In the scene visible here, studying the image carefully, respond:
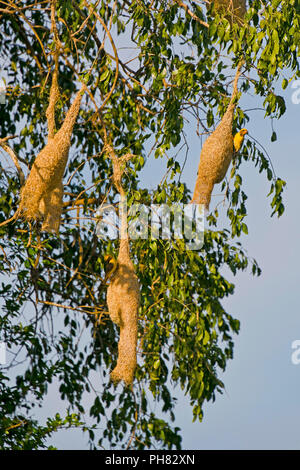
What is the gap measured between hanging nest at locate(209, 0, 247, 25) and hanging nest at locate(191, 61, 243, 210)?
0.36 meters

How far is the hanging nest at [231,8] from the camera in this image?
5242 millimetres

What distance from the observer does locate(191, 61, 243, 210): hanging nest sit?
16.6 ft

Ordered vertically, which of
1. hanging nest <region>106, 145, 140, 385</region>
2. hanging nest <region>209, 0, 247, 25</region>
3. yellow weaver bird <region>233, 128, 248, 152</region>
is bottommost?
hanging nest <region>106, 145, 140, 385</region>

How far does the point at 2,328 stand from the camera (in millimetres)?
5996

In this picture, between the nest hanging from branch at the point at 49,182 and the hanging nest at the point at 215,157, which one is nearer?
the nest hanging from branch at the point at 49,182

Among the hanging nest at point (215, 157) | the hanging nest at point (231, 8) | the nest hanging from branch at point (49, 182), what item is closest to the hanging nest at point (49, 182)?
the nest hanging from branch at point (49, 182)

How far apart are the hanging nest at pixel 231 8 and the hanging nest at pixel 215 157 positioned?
36 cm

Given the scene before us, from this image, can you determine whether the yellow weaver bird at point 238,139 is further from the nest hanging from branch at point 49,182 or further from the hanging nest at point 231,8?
the nest hanging from branch at point 49,182

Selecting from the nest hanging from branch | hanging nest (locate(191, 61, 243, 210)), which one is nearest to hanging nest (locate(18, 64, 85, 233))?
the nest hanging from branch

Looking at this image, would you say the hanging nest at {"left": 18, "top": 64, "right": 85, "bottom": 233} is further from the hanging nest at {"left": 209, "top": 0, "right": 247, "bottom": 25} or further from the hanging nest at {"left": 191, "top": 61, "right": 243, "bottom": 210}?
the hanging nest at {"left": 209, "top": 0, "right": 247, "bottom": 25}

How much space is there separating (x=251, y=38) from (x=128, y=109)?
155cm

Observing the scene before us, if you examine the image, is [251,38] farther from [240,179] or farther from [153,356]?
[153,356]

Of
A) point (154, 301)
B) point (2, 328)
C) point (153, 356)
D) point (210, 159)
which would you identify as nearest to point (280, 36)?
point (210, 159)

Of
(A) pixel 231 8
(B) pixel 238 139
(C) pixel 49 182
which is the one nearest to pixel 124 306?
(C) pixel 49 182
